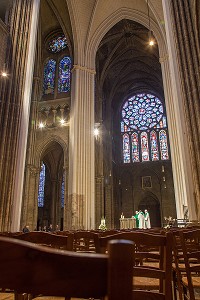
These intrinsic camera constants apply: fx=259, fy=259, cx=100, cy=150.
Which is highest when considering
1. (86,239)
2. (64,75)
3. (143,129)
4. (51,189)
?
(64,75)

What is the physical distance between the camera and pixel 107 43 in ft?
76.6

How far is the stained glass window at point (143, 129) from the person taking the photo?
92.8 feet

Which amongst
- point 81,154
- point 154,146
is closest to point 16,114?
point 81,154

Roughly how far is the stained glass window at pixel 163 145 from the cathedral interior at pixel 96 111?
107 mm

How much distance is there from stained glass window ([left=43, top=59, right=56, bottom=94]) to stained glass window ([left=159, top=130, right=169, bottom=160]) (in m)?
13.4

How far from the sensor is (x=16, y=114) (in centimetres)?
991

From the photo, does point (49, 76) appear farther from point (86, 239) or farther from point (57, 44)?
point (86, 239)

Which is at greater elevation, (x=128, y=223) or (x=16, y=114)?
(x=16, y=114)

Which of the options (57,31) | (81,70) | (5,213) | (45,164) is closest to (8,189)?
(5,213)

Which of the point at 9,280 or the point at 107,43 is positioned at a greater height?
the point at 107,43

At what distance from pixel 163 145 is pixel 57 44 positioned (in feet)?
48.4

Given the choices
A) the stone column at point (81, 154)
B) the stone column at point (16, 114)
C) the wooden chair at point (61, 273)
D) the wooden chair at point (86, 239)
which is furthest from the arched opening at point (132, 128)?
the wooden chair at point (61, 273)

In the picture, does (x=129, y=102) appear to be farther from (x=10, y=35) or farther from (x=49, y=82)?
(x=10, y=35)

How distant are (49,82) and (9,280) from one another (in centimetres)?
2164
